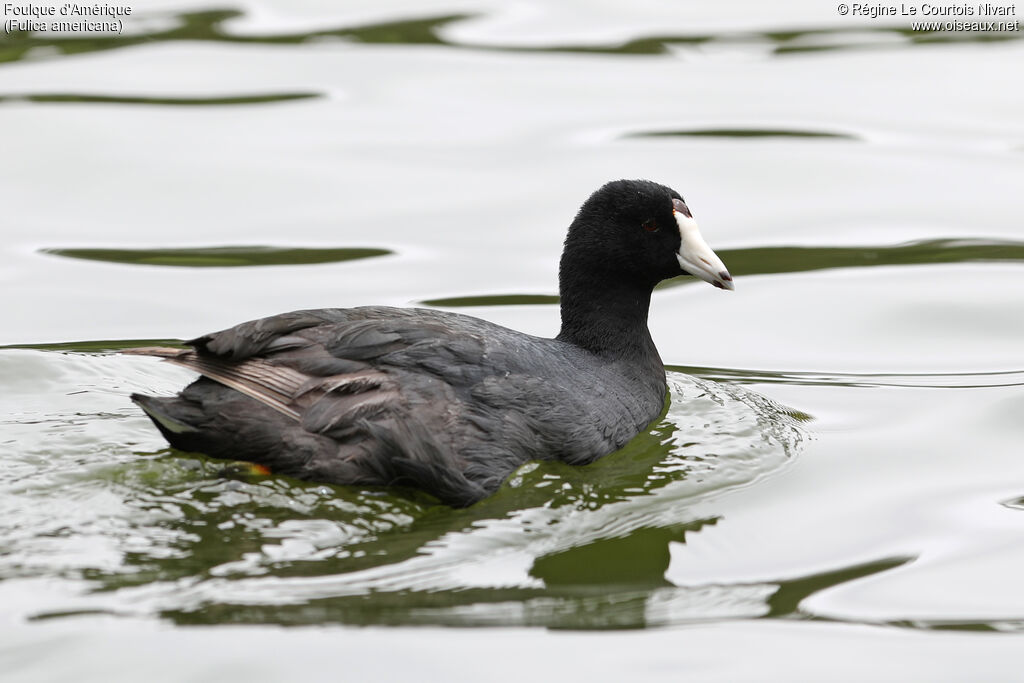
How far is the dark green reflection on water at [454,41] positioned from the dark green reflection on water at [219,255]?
366 cm

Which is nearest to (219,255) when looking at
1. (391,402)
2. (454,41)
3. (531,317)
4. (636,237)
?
(531,317)

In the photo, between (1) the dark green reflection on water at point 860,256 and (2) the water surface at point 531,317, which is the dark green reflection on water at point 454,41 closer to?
(2) the water surface at point 531,317

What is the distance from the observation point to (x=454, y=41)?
40.0ft

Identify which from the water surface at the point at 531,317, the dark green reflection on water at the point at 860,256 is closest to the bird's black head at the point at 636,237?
the water surface at the point at 531,317

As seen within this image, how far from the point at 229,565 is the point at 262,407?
2.54ft

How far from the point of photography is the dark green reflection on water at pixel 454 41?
11852 mm

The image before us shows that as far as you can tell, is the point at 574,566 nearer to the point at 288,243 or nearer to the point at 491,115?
the point at 288,243

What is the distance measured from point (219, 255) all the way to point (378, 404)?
358 cm

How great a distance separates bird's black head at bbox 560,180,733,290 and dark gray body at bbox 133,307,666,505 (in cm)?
74

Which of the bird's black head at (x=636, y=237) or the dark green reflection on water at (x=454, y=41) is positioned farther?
the dark green reflection on water at (x=454, y=41)

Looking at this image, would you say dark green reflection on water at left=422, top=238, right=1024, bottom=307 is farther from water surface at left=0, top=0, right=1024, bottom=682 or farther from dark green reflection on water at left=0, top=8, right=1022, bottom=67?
dark green reflection on water at left=0, top=8, right=1022, bottom=67

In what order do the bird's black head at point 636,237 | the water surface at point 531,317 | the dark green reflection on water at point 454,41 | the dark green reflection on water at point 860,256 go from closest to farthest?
1. the water surface at point 531,317
2. the bird's black head at point 636,237
3. the dark green reflection on water at point 860,256
4. the dark green reflection on water at point 454,41

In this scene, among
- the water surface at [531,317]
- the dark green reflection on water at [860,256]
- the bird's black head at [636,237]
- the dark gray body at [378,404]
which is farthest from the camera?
the dark green reflection on water at [860,256]

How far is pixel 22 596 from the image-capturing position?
4410 mm
